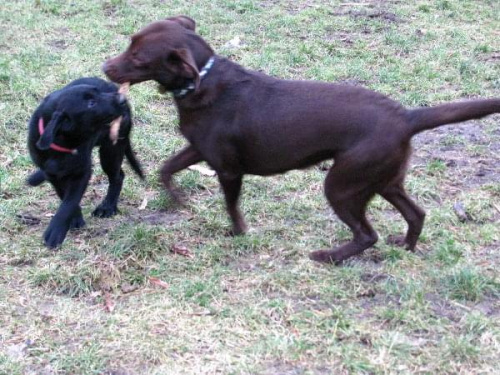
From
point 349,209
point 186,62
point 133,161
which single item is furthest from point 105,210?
point 349,209

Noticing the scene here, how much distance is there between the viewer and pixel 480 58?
823cm

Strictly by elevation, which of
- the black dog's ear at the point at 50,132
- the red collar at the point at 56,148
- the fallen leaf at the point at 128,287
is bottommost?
the fallen leaf at the point at 128,287

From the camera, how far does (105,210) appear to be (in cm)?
507

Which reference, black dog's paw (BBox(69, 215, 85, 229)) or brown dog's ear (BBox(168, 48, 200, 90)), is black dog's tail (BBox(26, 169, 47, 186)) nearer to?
black dog's paw (BBox(69, 215, 85, 229))

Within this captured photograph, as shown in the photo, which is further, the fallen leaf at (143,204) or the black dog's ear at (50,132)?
the fallen leaf at (143,204)

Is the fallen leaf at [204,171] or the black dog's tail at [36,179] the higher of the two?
the black dog's tail at [36,179]

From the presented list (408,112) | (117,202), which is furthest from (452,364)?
(117,202)

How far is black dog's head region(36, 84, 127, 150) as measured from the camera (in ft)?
14.7

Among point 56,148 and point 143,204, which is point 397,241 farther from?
point 56,148

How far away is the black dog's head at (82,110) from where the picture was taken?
4473mm

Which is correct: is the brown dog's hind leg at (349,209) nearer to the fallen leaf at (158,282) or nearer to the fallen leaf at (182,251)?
the fallen leaf at (182,251)

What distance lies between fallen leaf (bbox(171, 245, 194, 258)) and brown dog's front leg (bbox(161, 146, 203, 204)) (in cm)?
28

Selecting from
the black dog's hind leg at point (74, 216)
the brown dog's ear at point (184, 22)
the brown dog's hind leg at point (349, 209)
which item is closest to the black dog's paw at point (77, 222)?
the black dog's hind leg at point (74, 216)

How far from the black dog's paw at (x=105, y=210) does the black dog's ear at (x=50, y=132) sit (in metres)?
0.82
